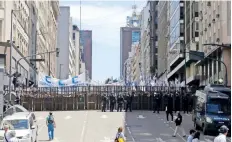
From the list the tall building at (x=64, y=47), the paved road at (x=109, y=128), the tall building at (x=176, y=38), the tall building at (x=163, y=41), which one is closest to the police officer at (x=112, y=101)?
the paved road at (x=109, y=128)

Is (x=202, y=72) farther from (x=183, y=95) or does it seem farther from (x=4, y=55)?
(x=4, y=55)

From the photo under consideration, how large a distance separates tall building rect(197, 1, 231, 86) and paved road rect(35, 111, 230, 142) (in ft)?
35.3

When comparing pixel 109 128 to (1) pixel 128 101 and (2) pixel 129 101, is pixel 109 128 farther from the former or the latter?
(1) pixel 128 101

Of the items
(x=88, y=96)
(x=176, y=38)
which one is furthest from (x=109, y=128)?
(x=176, y=38)

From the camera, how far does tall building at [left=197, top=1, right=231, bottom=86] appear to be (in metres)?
58.8

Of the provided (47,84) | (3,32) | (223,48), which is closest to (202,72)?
(223,48)

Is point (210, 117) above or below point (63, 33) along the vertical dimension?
below

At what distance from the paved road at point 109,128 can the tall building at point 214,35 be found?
10.8m

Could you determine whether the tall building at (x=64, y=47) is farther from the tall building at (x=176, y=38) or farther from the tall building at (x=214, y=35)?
the tall building at (x=214, y=35)

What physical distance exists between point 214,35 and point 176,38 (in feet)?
100

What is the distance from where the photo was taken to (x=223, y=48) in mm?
59750

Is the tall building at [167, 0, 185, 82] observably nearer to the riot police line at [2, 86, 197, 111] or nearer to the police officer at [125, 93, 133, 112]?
the riot police line at [2, 86, 197, 111]

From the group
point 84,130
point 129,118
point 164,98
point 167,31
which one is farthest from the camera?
point 167,31

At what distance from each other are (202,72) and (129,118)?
29.8 metres
